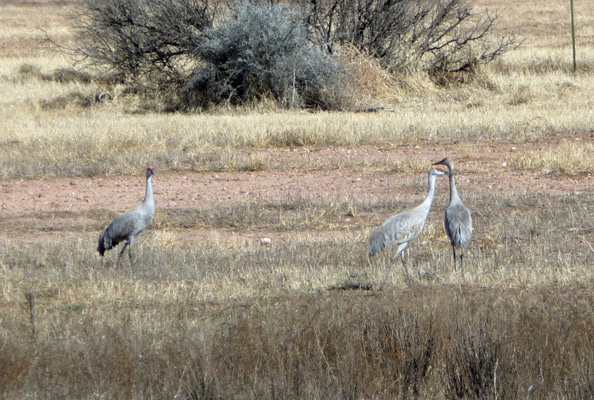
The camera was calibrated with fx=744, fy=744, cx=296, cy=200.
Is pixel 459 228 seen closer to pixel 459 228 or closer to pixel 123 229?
pixel 459 228

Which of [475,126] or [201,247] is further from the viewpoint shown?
[475,126]

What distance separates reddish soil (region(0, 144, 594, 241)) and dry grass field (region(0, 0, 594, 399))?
0.19ft

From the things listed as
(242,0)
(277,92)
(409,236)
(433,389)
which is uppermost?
(242,0)

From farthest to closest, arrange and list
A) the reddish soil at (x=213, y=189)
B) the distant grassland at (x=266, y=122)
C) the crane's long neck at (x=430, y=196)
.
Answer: the distant grassland at (x=266, y=122) → the reddish soil at (x=213, y=189) → the crane's long neck at (x=430, y=196)

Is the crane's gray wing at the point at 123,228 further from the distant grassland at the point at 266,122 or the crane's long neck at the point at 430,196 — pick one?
the distant grassland at the point at 266,122

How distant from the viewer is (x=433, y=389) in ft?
16.1

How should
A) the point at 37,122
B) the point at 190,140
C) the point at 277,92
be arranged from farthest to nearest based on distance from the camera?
the point at 277,92
the point at 37,122
the point at 190,140

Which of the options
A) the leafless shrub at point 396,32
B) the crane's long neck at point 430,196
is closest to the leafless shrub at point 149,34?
the leafless shrub at point 396,32

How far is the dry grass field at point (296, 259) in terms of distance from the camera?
16.3ft

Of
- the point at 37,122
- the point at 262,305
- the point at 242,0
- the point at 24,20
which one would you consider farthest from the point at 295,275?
the point at 24,20

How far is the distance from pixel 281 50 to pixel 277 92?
1.09 meters

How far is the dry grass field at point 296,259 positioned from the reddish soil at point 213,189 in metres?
0.06

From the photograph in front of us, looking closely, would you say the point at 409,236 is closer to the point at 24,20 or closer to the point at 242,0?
the point at 242,0

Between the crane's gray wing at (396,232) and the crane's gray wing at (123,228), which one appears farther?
the crane's gray wing at (123,228)
